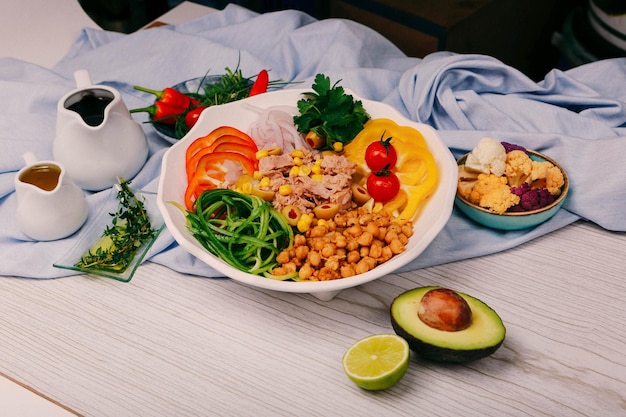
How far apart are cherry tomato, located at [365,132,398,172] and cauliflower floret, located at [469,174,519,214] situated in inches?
9.5

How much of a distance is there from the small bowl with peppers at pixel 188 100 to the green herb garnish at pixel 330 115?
0.31 m

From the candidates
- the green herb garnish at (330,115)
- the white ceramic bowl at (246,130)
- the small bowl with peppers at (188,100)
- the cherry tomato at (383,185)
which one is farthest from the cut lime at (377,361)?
the small bowl with peppers at (188,100)

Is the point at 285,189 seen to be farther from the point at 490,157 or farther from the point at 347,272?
the point at 490,157

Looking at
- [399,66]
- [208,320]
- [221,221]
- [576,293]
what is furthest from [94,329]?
[399,66]

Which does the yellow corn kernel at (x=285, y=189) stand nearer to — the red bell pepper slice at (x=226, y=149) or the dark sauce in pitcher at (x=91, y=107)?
the red bell pepper slice at (x=226, y=149)

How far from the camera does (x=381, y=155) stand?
1.52 meters

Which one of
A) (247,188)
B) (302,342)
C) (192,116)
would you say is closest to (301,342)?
(302,342)

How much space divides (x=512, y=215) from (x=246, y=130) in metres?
0.79

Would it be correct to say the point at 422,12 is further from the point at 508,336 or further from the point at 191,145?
the point at 508,336

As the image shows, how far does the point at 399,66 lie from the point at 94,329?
1.47 m

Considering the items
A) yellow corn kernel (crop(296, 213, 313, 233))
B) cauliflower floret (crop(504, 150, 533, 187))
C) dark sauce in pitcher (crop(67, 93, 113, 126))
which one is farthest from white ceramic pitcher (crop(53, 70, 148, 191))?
cauliflower floret (crop(504, 150, 533, 187))

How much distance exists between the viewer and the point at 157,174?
1.85m

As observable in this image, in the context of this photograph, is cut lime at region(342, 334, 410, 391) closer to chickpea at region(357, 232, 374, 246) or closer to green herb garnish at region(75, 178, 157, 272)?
chickpea at region(357, 232, 374, 246)

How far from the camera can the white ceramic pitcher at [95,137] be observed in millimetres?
1640
